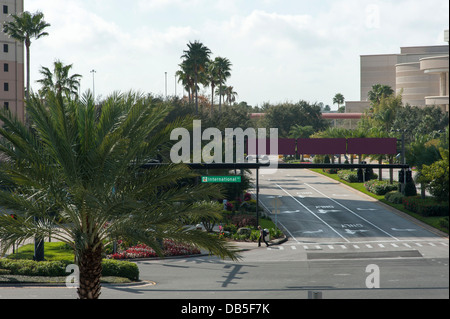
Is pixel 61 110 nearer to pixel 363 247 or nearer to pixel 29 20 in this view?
pixel 363 247

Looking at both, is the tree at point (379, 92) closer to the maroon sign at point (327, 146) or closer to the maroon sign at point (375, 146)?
the maroon sign at point (327, 146)

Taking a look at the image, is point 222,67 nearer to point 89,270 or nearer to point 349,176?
point 349,176

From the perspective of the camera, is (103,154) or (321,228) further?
(321,228)

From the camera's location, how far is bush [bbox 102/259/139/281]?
29812 millimetres

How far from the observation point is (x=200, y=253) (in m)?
39.4

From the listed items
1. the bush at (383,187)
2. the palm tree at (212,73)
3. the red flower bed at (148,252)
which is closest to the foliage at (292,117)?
the palm tree at (212,73)

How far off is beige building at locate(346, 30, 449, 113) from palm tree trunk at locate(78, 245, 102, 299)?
70.4m

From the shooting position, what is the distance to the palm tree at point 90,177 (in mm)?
14039

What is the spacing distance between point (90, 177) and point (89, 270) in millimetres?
2459

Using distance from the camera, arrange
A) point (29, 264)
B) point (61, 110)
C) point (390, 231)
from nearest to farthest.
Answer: point (61, 110) → point (29, 264) → point (390, 231)

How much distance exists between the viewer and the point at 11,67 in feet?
278

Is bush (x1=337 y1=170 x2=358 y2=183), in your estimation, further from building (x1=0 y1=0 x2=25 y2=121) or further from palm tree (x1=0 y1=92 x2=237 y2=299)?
palm tree (x1=0 y1=92 x2=237 y2=299)
